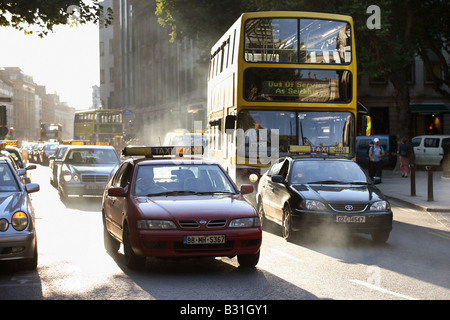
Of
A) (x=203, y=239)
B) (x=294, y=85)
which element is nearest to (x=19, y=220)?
(x=203, y=239)

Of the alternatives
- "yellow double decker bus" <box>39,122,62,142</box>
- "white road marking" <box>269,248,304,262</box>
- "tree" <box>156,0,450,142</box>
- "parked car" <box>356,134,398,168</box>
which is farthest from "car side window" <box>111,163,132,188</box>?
"yellow double decker bus" <box>39,122,62,142</box>

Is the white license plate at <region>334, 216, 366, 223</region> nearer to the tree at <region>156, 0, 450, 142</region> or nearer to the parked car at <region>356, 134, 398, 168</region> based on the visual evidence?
the tree at <region>156, 0, 450, 142</region>

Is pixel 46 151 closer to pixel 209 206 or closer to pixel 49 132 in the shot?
pixel 49 132

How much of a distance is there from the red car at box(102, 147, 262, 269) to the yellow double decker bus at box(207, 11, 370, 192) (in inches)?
243

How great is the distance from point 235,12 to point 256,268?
95.7ft

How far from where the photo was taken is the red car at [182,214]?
8789mm

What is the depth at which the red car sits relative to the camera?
8789mm

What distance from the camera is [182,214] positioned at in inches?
350

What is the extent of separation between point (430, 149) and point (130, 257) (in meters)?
31.8

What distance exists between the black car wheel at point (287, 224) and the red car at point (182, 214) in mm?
2327

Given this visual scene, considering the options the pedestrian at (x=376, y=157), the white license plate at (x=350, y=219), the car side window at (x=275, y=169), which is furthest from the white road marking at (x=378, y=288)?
the pedestrian at (x=376, y=157)

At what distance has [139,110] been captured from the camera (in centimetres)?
9025
